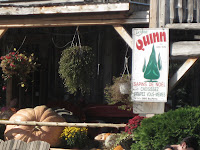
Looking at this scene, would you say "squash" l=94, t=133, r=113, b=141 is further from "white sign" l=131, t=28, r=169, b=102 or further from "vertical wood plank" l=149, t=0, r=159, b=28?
"vertical wood plank" l=149, t=0, r=159, b=28

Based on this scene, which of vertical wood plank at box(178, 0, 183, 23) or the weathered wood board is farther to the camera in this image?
the weathered wood board

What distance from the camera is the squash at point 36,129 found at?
10344mm

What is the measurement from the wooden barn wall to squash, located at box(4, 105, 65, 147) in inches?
104

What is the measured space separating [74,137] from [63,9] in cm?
302

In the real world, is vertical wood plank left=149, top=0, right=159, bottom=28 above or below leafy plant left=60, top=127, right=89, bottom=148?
above

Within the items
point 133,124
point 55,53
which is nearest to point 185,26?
point 133,124

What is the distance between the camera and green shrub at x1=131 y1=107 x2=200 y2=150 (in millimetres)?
7723

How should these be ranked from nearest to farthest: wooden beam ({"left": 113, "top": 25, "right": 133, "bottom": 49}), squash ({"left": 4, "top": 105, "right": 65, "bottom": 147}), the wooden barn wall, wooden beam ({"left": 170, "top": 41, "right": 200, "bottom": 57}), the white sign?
wooden beam ({"left": 170, "top": 41, "right": 200, "bottom": 57}) < the white sign < wooden beam ({"left": 113, "top": 25, "right": 133, "bottom": 49}) < squash ({"left": 4, "top": 105, "right": 65, "bottom": 147}) < the wooden barn wall

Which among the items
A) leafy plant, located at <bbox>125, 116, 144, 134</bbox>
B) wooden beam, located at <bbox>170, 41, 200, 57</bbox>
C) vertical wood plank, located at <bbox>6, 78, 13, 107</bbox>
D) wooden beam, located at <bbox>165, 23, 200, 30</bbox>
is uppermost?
wooden beam, located at <bbox>165, 23, 200, 30</bbox>

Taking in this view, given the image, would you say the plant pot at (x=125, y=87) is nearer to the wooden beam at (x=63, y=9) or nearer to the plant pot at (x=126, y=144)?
the plant pot at (x=126, y=144)

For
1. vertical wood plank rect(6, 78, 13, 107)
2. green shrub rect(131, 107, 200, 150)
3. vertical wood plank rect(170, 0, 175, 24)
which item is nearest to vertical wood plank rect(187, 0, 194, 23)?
vertical wood plank rect(170, 0, 175, 24)

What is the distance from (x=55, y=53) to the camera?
551 inches

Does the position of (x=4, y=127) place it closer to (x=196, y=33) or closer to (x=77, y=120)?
(x=77, y=120)

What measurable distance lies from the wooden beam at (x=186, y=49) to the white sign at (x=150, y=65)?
0.62ft
